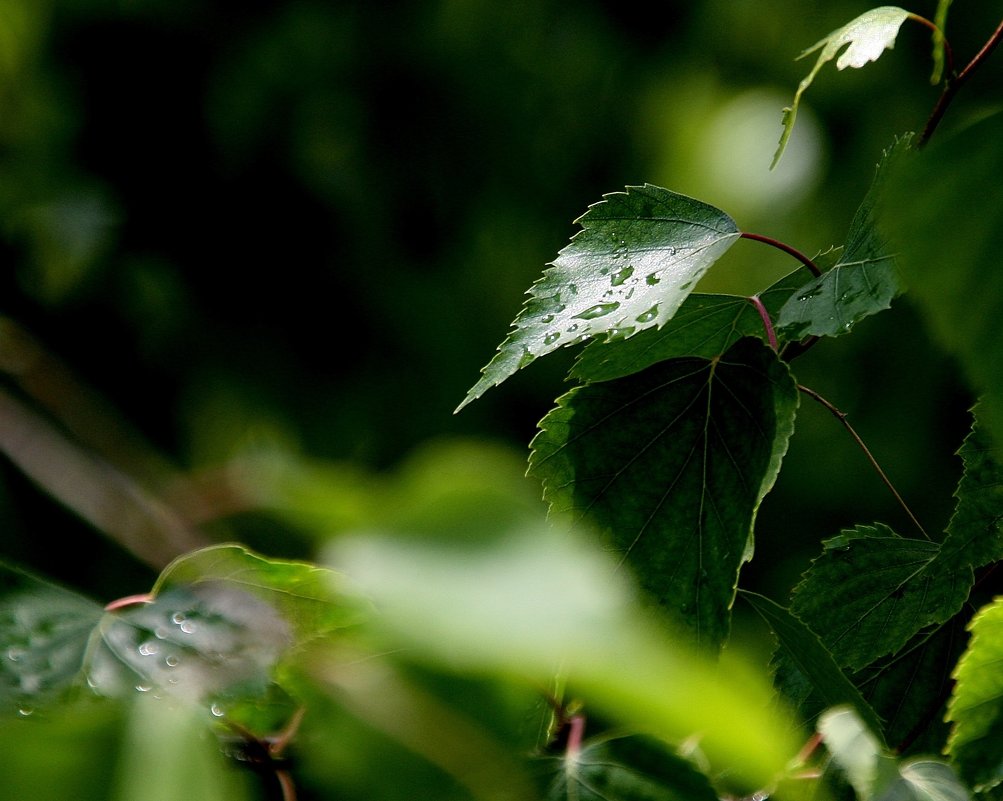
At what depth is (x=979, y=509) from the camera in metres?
0.44

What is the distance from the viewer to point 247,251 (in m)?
3.31

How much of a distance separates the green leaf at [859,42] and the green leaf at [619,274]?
44mm

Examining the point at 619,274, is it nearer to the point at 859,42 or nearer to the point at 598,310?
the point at 598,310

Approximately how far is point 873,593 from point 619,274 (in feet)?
0.57

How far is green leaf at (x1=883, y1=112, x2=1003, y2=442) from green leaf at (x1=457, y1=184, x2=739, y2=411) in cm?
10

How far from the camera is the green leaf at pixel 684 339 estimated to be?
459mm

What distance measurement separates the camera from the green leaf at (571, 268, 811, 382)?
459mm

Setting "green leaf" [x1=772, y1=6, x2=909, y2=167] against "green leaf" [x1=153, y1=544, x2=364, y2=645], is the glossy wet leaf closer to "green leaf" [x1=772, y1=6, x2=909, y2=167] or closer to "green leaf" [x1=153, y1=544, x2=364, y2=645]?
"green leaf" [x1=153, y1=544, x2=364, y2=645]

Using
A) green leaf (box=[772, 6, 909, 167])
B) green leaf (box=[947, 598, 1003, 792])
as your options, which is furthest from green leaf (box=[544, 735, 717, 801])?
green leaf (box=[772, 6, 909, 167])

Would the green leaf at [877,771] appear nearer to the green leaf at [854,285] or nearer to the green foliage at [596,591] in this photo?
the green foliage at [596,591]

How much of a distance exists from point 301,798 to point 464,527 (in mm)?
136

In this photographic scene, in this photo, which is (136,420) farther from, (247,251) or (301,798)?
(301,798)

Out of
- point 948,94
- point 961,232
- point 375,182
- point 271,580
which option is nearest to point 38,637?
point 271,580

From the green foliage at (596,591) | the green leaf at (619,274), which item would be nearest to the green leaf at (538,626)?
the green foliage at (596,591)
